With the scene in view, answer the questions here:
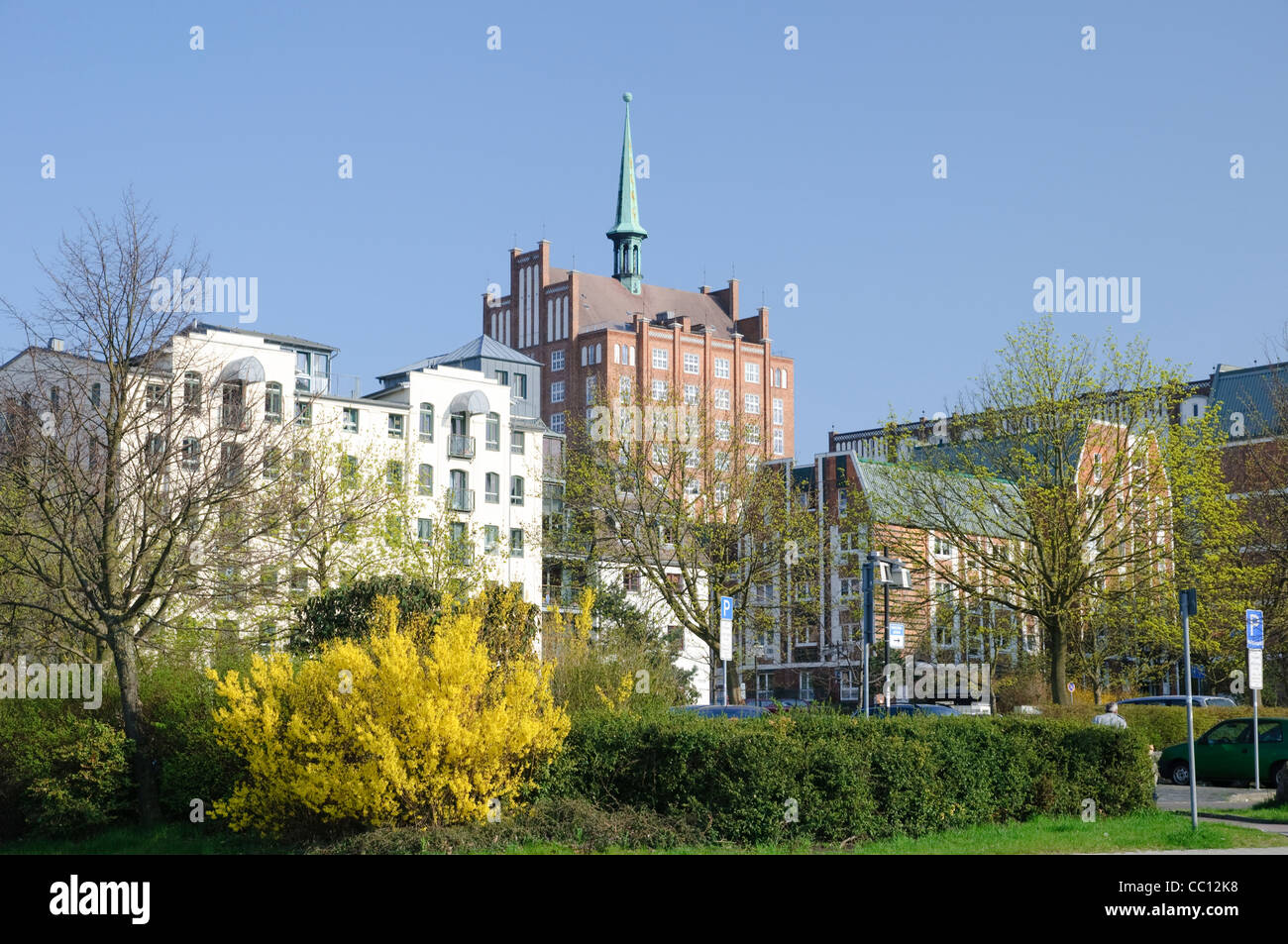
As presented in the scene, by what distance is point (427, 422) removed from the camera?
7144cm

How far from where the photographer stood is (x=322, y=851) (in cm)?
1669

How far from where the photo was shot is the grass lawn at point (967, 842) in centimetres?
1633

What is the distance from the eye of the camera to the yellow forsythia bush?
1677cm

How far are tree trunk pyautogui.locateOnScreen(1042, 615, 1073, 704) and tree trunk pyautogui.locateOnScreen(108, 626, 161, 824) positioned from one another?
24574mm

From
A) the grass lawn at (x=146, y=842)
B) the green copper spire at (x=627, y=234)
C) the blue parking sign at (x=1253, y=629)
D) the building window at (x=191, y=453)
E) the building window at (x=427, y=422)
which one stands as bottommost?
the grass lawn at (x=146, y=842)

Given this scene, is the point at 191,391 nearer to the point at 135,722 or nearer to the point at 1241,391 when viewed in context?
the point at 135,722

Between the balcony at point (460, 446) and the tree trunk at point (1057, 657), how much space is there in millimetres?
38191

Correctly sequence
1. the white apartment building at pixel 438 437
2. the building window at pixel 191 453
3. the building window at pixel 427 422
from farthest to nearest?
the building window at pixel 427 422
the white apartment building at pixel 438 437
the building window at pixel 191 453

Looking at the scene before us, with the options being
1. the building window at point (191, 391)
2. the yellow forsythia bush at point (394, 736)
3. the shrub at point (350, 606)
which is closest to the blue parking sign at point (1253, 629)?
the yellow forsythia bush at point (394, 736)

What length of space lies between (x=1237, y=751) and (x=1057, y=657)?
10.2m

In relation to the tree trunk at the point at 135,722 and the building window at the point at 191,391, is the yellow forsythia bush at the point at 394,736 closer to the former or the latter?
the tree trunk at the point at 135,722
